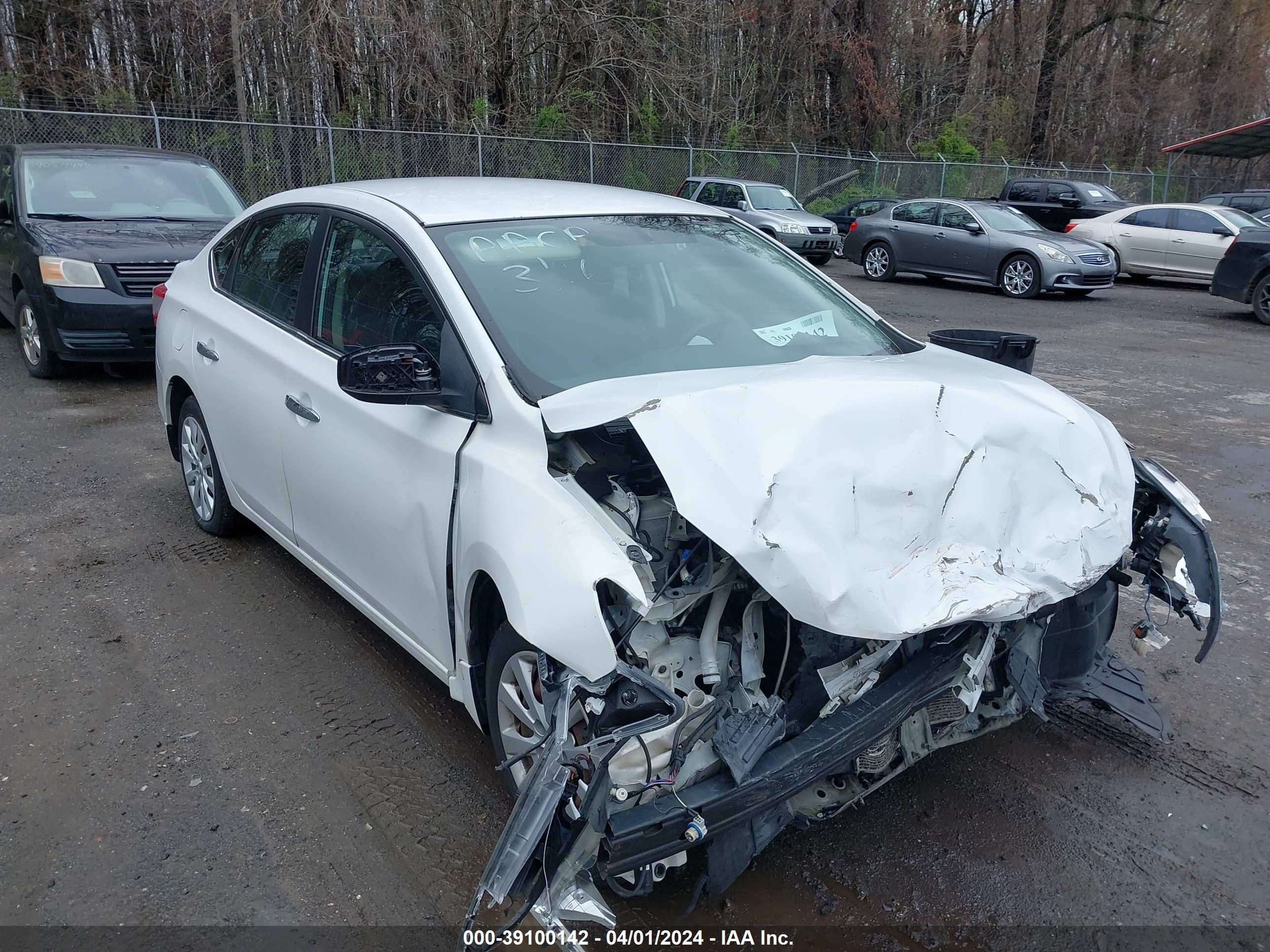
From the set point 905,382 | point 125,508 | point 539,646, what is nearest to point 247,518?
point 125,508

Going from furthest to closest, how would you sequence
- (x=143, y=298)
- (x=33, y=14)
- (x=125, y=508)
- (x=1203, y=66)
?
(x=1203, y=66) < (x=33, y=14) < (x=143, y=298) < (x=125, y=508)

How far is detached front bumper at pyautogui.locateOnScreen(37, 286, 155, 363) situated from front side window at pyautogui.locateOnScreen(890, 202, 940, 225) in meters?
13.1

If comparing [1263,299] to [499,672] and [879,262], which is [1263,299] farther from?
[499,672]

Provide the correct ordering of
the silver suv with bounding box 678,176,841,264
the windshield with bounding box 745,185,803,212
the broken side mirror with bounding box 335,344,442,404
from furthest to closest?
the windshield with bounding box 745,185,803,212
the silver suv with bounding box 678,176,841,264
the broken side mirror with bounding box 335,344,442,404

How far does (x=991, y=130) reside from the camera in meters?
32.1

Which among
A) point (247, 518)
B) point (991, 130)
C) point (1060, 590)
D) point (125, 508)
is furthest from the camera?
point (991, 130)

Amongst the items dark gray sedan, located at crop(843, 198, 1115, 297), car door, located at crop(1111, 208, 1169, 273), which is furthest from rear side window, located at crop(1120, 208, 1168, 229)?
dark gray sedan, located at crop(843, 198, 1115, 297)

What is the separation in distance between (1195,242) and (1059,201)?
436cm

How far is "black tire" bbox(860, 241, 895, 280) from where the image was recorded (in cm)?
1792

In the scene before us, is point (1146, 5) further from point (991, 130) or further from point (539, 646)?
point (539, 646)

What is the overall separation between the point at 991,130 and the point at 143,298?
29884 millimetres

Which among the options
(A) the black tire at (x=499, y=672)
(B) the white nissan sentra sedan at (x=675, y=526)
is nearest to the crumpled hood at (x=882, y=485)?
(B) the white nissan sentra sedan at (x=675, y=526)

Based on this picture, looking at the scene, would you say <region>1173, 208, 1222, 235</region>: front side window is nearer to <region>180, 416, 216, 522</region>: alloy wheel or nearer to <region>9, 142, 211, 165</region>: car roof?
<region>9, 142, 211, 165</region>: car roof

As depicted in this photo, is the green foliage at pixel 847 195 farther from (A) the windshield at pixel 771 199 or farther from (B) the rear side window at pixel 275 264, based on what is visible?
(B) the rear side window at pixel 275 264
